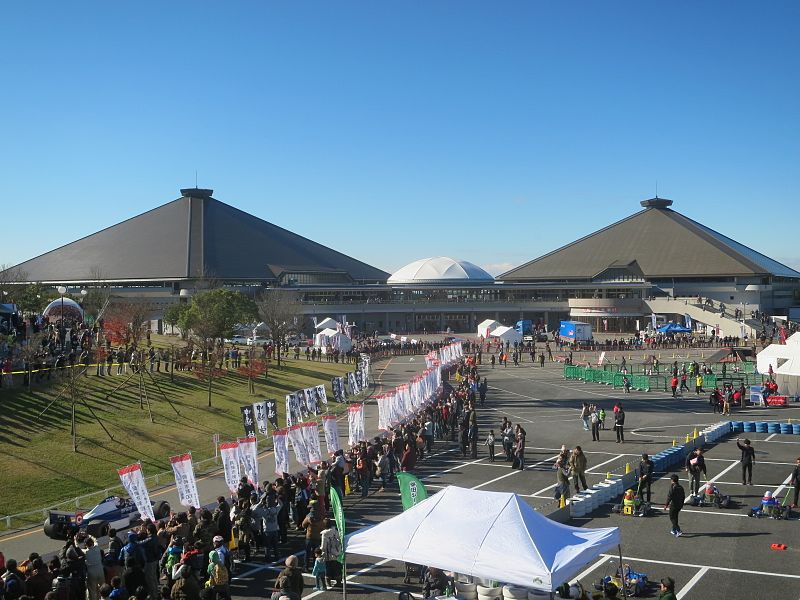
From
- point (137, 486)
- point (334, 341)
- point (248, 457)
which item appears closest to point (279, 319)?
point (334, 341)

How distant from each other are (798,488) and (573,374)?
97.1ft

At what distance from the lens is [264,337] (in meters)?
66.9

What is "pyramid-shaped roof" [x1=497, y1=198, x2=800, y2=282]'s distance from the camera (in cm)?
9794

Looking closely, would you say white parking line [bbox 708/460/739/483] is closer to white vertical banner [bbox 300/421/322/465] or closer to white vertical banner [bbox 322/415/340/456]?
white vertical banner [bbox 322/415/340/456]

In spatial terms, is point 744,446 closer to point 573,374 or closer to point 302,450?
point 302,450

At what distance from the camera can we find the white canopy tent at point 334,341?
57375 millimetres

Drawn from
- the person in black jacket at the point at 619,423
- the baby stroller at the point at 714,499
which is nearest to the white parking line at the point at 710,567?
the baby stroller at the point at 714,499

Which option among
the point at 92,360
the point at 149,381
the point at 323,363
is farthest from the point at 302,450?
the point at 323,363

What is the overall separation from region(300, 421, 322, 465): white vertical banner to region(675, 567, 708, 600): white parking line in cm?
1025

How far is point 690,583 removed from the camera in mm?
13109

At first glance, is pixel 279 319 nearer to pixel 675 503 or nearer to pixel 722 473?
pixel 722 473

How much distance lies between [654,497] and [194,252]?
8565cm

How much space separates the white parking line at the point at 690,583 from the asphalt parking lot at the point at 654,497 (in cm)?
2

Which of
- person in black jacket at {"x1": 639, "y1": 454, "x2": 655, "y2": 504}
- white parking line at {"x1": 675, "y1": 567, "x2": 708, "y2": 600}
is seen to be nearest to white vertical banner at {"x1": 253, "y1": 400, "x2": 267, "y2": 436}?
person in black jacket at {"x1": 639, "y1": 454, "x2": 655, "y2": 504}
